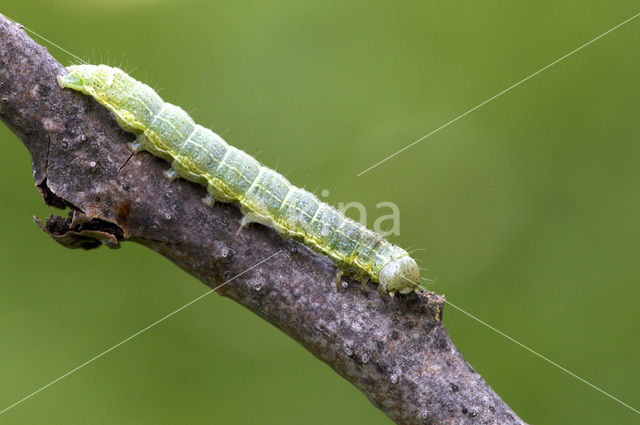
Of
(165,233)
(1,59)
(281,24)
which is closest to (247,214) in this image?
(165,233)

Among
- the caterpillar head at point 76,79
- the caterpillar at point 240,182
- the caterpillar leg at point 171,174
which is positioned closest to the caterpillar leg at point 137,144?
the caterpillar at point 240,182

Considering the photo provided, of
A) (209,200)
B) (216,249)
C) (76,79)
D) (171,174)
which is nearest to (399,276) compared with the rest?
(216,249)

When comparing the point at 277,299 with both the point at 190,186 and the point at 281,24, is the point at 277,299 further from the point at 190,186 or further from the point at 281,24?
the point at 281,24

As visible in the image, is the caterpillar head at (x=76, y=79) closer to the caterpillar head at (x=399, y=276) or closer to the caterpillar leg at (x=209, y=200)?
the caterpillar leg at (x=209, y=200)

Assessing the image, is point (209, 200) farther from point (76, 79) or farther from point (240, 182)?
point (76, 79)

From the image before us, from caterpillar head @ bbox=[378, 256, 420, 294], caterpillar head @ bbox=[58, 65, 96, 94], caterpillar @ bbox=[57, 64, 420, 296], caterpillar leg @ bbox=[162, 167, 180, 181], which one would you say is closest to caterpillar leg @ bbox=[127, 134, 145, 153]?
caterpillar @ bbox=[57, 64, 420, 296]

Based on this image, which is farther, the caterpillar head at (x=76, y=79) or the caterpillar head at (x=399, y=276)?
the caterpillar head at (x=399, y=276)

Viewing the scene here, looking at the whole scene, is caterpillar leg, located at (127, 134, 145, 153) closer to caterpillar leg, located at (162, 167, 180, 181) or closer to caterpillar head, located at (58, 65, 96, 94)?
caterpillar leg, located at (162, 167, 180, 181)
